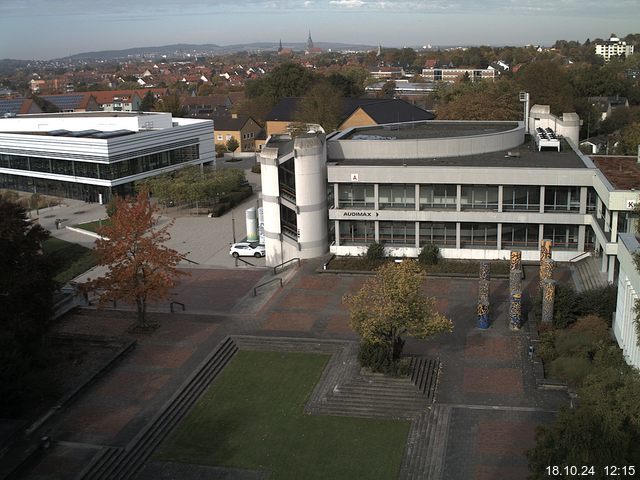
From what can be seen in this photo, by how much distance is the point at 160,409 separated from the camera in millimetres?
25688

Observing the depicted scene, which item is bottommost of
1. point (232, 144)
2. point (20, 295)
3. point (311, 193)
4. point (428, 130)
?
point (232, 144)

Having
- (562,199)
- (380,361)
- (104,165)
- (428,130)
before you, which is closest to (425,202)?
(562,199)

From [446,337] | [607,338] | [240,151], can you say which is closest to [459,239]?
[446,337]

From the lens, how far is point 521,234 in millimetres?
41906

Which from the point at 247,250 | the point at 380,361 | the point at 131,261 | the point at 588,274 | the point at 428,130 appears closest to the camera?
the point at 380,361

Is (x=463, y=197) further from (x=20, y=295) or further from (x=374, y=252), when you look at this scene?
(x=20, y=295)

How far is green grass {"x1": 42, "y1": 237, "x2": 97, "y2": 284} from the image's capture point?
45094mm

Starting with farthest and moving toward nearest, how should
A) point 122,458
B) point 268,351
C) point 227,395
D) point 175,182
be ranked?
point 175,182
point 268,351
point 227,395
point 122,458

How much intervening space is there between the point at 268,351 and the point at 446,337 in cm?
791

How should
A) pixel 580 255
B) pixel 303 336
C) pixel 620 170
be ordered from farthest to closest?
pixel 580 255
pixel 620 170
pixel 303 336

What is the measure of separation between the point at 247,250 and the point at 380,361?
2047cm

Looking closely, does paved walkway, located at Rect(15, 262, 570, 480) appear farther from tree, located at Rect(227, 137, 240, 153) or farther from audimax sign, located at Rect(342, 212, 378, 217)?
tree, located at Rect(227, 137, 240, 153)

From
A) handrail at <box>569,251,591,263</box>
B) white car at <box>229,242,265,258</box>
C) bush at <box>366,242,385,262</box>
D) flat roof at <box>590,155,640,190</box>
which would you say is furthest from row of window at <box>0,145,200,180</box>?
handrail at <box>569,251,591,263</box>

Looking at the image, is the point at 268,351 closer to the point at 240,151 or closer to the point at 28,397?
the point at 28,397
